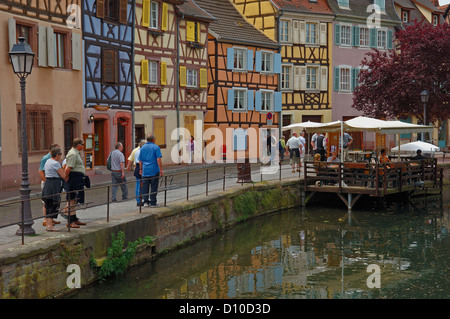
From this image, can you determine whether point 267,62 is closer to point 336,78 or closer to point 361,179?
point 336,78

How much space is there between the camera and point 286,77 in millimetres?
40031

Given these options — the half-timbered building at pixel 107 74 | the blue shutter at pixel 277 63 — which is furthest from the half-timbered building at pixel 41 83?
the blue shutter at pixel 277 63

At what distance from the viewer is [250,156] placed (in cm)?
3669

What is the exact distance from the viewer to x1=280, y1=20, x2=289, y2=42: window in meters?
39.3

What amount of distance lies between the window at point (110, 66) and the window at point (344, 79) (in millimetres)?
20012

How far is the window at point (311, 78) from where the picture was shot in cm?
4100

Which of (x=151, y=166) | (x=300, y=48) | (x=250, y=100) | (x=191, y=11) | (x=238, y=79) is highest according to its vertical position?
(x=191, y=11)

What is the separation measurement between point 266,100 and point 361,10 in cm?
1039

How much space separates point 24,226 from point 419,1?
43438 mm

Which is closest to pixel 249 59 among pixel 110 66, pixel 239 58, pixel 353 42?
pixel 239 58

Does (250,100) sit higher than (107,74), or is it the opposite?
(107,74)

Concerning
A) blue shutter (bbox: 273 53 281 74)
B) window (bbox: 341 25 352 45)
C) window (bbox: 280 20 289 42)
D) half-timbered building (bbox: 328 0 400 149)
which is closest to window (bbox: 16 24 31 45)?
blue shutter (bbox: 273 53 281 74)

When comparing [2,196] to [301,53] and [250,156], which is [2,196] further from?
[301,53]
